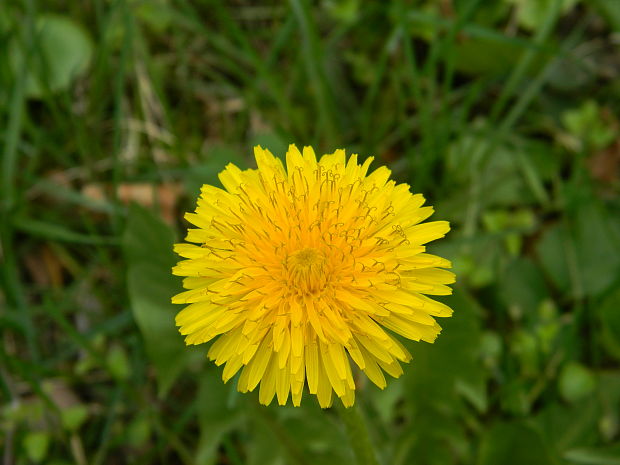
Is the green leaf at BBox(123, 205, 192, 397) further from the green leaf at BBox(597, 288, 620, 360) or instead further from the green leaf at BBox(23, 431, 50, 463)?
the green leaf at BBox(597, 288, 620, 360)

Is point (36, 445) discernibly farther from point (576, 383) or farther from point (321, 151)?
point (576, 383)

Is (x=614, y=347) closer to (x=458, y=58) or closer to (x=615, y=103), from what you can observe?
(x=615, y=103)

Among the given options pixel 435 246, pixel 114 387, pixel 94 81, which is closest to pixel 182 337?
pixel 114 387

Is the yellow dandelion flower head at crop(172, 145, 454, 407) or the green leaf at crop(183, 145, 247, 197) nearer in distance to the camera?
the yellow dandelion flower head at crop(172, 145, 454, 407)

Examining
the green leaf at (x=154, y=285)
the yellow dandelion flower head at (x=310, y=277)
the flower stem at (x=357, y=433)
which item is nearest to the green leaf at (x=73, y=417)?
the green leaf at (x=154, y=285)

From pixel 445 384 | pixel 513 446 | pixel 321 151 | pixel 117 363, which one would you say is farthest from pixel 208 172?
pixel 513 446

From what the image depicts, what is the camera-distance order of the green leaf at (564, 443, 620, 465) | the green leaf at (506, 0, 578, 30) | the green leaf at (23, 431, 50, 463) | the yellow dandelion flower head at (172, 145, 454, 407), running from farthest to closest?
the green leaf at (506, 0, 578, 30) < the green leaf at (23, 431, 50, 463) < the green leaf at (564, 443, 620, 465) < the yellow dandelion flower head at (172, 145, 454, 407)

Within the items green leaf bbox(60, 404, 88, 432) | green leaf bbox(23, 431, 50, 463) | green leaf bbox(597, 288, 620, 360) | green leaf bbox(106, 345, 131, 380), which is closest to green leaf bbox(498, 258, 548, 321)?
green leaf bbox(597, 288, 620, 360)
